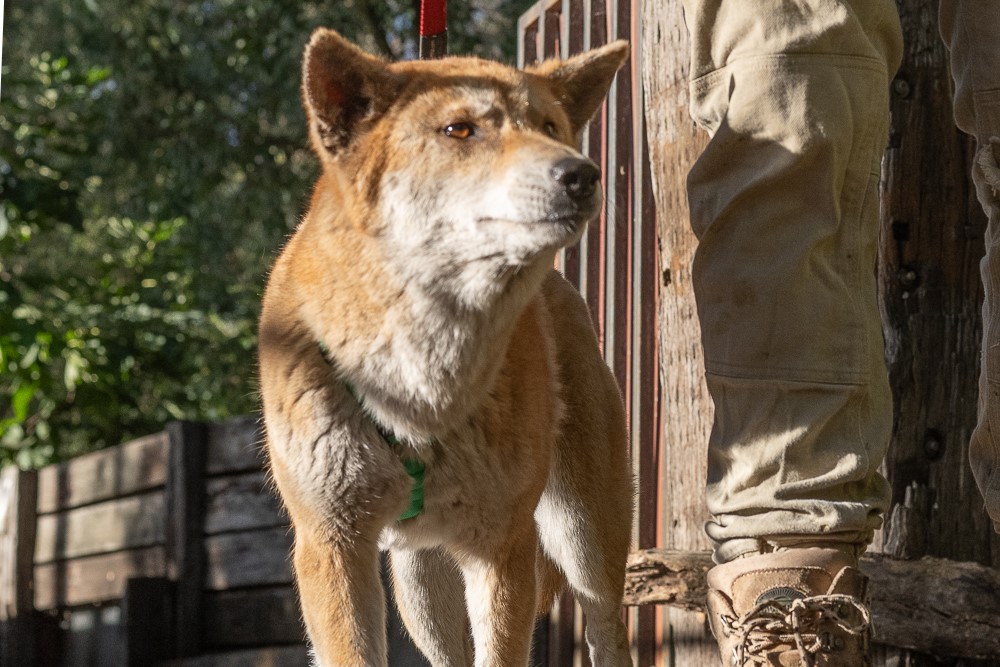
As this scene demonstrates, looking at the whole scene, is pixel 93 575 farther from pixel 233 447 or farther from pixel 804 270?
pixel 804 270

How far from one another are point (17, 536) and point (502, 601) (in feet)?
20.1

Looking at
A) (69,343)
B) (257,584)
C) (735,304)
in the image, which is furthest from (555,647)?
(69,343)

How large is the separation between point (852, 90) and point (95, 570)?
5.73 metres

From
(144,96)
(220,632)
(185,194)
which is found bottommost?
(220,632)

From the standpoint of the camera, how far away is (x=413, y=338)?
2.71 metres

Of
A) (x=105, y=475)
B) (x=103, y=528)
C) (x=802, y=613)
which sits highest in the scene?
(x=105, y=475)

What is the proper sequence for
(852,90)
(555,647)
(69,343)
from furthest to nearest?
(69,343)
(555,647)
(852,90)

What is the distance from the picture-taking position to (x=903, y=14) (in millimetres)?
3416

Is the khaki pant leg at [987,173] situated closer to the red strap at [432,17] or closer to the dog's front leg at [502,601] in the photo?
the dog's front leg at [502,601]

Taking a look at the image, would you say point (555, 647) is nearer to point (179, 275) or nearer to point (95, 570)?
point (95, 570)

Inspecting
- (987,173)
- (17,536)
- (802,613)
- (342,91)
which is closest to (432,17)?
(342,91)

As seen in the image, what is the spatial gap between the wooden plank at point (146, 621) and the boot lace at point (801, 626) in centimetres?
410

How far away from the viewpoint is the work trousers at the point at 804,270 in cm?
267

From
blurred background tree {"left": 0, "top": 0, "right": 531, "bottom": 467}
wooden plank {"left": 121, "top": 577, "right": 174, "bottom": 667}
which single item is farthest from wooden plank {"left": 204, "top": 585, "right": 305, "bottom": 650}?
blurred background tree {"left": 0, "top": 0, "right": 531, "bottom": 467}
